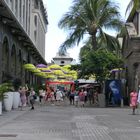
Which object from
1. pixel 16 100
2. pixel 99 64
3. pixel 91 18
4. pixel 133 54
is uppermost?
pixel 91 18

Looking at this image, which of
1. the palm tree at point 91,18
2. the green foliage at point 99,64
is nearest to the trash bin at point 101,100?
the green foliage at point 99,64

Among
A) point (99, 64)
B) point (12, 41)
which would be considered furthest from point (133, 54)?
point (12, 41)

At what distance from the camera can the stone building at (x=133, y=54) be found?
40906mm

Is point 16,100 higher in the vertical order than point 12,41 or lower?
lower

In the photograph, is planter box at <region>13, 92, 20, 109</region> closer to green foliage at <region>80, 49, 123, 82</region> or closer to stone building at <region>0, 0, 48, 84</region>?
stone building at <region>0, 0, 48, 84</region>

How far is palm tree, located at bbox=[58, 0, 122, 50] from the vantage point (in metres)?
44.3

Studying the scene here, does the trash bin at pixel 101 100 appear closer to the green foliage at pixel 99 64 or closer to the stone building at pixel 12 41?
the green foliage at pixel 99 64

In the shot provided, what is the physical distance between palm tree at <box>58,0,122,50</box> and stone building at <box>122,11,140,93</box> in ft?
5.79

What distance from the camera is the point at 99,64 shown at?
→ 40406 millimetres

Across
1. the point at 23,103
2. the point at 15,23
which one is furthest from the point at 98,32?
the point at 23,103

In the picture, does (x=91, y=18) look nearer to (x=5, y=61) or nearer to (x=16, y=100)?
(x=5, y=61)

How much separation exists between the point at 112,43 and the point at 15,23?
12.9 meters

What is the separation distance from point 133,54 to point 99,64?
130 inches

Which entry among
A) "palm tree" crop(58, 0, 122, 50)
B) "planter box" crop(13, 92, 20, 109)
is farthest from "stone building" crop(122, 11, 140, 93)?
"planter box" crop(13, 92, 20, 109)
